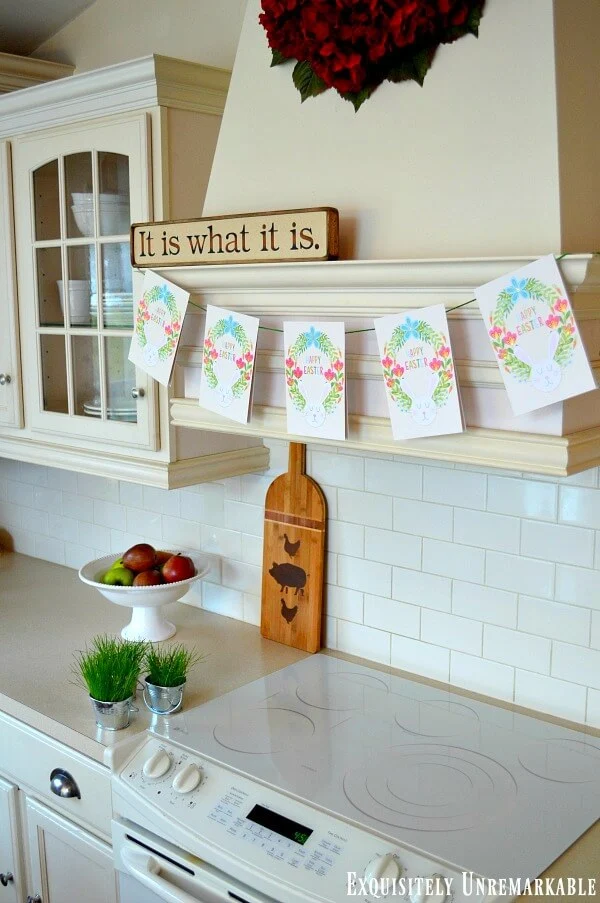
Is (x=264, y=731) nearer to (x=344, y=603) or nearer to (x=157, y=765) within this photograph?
(x=157, y=765)

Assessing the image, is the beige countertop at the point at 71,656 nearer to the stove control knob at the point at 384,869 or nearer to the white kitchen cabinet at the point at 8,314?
the stove control knob at the point at 384,869

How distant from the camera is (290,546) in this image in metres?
2.12

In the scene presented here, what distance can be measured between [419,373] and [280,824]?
76 centimetres

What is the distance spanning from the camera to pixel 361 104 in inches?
59.4

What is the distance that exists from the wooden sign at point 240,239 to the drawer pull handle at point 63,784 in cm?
103

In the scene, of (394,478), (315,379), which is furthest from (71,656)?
(315,379)

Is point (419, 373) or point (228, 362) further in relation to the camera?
point (228, 362)

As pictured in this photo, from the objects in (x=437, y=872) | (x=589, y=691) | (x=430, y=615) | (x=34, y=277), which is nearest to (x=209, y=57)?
(x=34, y=277)

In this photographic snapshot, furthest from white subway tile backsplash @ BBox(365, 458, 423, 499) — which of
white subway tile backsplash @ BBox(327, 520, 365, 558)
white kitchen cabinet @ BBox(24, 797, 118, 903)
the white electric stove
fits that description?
white kitchen cabinet @ BBox(24, 797, 118, 903)

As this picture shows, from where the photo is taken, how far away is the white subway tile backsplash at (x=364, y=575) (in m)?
2.00

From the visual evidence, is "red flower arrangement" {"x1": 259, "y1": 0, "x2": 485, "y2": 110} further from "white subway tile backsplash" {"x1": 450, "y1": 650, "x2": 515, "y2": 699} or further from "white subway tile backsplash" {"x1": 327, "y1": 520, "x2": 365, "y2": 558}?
"white subway tile backsplash" {"x1": 450, "y1": 650, "x2": 515, "y2": 699}

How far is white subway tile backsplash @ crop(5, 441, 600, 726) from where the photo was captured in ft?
5.57

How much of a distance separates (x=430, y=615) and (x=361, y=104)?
1031mm

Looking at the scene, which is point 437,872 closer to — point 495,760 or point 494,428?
point 495,760
